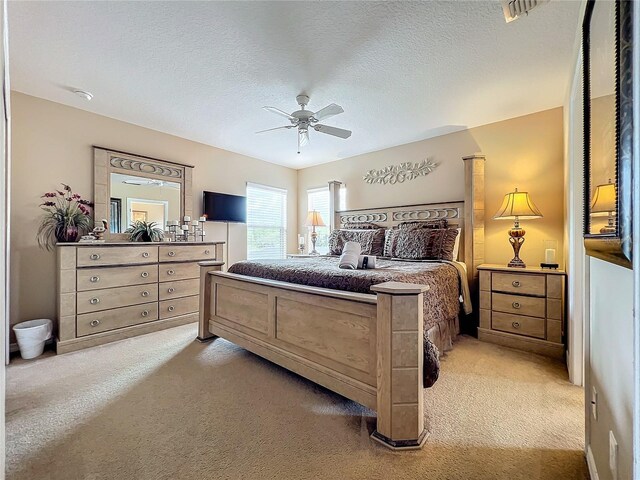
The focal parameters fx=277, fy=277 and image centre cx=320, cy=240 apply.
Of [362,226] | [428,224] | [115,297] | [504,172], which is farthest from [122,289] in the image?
[504,172]

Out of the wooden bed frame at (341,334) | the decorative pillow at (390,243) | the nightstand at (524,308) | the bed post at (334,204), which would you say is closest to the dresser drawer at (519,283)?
the nightstand at (524,308)

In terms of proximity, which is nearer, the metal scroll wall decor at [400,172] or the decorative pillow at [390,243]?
the decorative pillow at [390,243]

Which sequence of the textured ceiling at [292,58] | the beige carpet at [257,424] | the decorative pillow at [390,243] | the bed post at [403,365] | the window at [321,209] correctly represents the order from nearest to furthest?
the beige carpet at [257,424], the bed post at [403,365], the textured ceiling at [292,58], the decorative pillow at [390,243], the window at [321,209]

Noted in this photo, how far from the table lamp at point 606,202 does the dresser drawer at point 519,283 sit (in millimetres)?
1969

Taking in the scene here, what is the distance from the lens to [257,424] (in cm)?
174

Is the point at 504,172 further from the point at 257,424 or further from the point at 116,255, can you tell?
the point at 116,255

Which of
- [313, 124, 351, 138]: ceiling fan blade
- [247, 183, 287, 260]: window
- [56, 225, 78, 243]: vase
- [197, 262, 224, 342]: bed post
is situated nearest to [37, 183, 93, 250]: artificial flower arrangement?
[56, 225, 78, 243]: vase

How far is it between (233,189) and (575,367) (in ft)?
15.9

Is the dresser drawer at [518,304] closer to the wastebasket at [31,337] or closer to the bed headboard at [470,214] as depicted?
the bed headboard at [470,214]

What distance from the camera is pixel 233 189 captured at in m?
4.91

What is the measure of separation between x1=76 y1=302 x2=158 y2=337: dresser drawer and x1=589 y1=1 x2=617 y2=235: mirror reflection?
402cm

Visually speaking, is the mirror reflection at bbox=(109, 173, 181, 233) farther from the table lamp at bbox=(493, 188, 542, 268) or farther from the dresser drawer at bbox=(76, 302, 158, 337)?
the table lamp at bbox=(493, 188, 542, 268)

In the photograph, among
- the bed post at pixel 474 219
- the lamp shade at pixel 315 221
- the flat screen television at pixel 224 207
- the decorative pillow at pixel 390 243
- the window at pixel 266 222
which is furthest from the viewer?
the window at pixel 266 222

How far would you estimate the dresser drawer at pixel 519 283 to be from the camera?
278 centimetres
